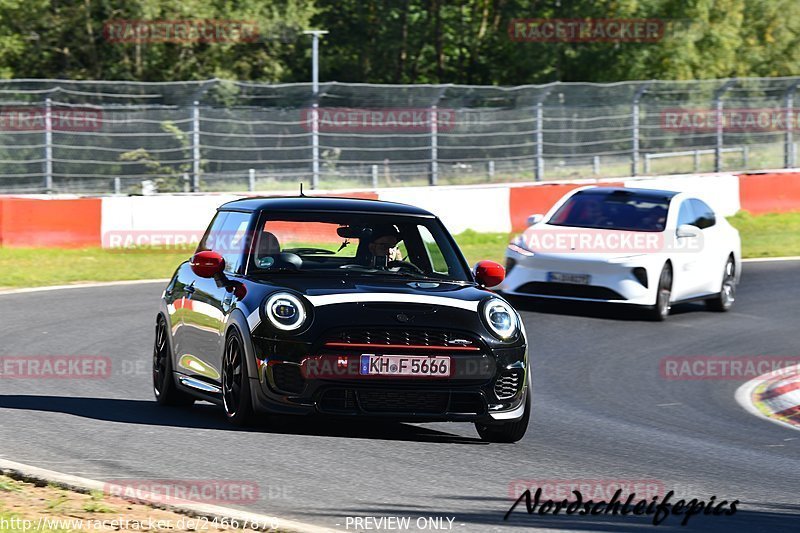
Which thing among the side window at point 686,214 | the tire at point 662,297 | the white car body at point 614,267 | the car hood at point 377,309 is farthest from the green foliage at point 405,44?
the car hood at point 377,309

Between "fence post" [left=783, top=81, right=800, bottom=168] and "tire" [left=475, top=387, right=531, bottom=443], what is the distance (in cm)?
2256

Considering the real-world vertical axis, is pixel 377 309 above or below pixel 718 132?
below

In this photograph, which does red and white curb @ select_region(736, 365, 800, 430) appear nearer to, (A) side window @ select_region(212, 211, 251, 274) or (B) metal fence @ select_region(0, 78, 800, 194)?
(A) side window @ select_region(212, 211, 251, 274)

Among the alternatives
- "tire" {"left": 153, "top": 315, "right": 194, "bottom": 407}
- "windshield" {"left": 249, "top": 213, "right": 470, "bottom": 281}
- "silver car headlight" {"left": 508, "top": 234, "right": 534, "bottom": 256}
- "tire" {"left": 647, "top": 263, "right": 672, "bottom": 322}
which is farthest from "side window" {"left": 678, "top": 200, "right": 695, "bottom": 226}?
"tire" {"left": 153, "top": 315, "right": 194, "bottom": 407}

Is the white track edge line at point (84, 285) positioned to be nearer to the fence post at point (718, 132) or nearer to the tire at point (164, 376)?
the tire at point (164, 376)

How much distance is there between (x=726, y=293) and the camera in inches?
696

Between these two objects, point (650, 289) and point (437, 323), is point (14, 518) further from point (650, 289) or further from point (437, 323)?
point (650, 289)

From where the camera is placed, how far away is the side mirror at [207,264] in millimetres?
9188

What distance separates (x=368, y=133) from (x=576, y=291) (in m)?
12.0

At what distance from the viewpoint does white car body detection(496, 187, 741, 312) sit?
16.1 meters

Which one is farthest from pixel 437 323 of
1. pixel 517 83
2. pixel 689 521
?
pixel 517 83

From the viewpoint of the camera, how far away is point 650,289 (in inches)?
636

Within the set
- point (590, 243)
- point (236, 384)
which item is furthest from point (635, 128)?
point (236, 384)

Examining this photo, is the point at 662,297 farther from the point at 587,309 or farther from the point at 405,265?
the point at 405,265
